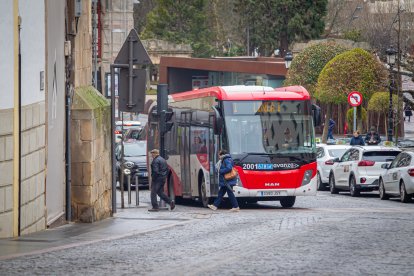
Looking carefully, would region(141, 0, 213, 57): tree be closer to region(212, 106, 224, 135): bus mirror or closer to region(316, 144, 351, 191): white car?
region(316, 144, 351, 191): white car

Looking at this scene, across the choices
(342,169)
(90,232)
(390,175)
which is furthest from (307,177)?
(90,232)

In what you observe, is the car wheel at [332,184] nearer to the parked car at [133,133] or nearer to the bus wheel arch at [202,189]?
the bus wheel arch at [202,189]

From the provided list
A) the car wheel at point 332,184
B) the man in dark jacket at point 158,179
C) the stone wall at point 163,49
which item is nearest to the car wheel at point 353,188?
the car wheel at point 332,184

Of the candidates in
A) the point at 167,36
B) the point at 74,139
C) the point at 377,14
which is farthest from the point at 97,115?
the point at 167,36

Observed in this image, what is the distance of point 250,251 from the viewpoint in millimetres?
15141

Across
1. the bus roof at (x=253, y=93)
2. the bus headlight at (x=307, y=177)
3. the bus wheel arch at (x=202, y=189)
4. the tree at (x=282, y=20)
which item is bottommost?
the bus wheel arch at (x=202, y=189)

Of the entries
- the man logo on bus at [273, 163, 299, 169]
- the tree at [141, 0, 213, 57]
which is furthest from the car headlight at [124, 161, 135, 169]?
the tree at [141, 0, 213, 57]

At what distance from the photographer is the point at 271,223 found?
2125 cm

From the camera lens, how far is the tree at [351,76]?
5941cm

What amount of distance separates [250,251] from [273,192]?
1343cm

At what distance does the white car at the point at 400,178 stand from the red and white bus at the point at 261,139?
3230 millimetres

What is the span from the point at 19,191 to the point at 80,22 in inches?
301

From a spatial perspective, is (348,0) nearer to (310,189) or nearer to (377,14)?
(377,14)

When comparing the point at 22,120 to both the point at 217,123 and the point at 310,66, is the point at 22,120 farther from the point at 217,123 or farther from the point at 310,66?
the point at 310,66
